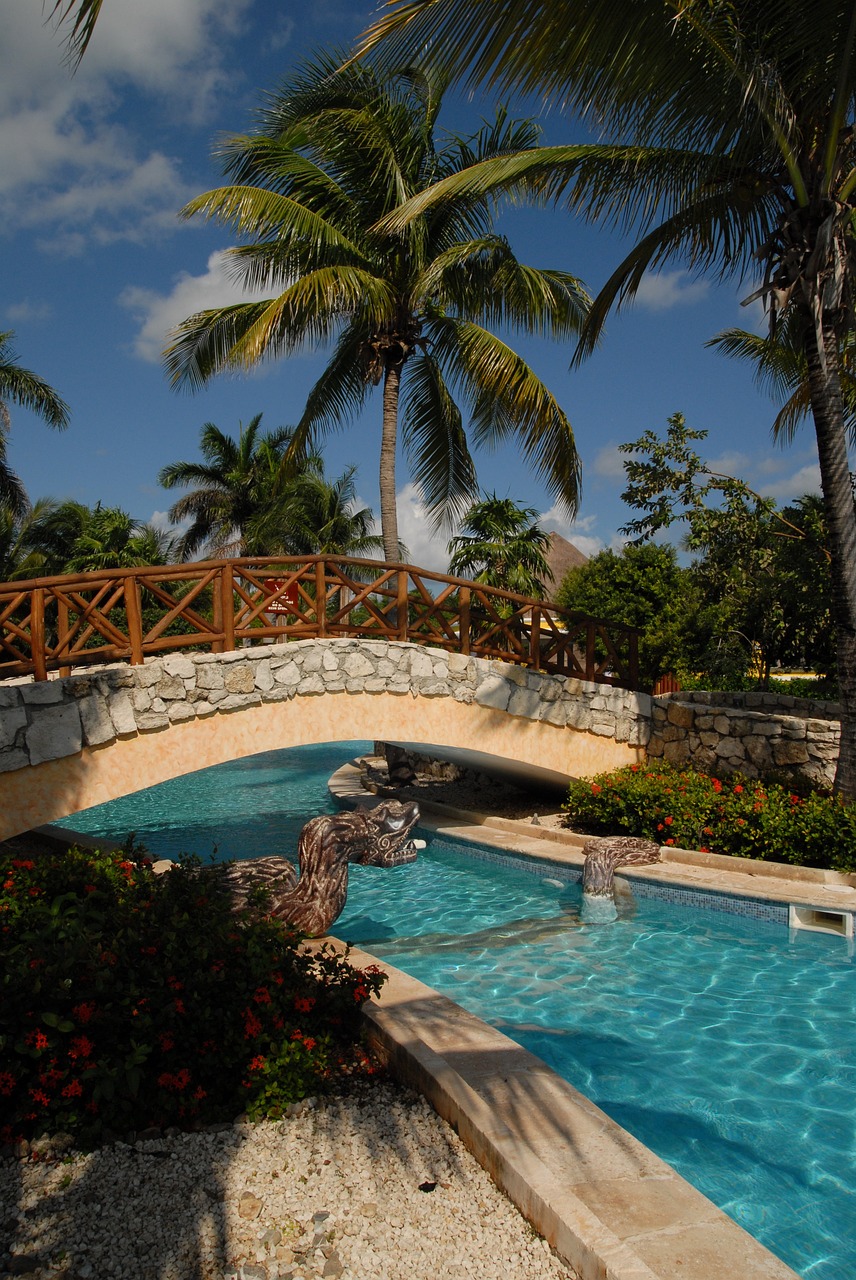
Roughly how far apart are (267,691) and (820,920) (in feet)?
20.1

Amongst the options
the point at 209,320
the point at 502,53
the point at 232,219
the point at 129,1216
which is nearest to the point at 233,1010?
the point at 129,1216

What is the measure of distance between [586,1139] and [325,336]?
38.7ft

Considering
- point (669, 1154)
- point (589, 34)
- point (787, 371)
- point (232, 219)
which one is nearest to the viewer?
point (669, 1154)

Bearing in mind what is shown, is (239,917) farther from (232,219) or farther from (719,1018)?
(232,219)

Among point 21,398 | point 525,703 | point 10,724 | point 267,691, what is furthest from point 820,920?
point 21,398

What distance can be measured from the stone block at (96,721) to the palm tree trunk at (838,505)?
7537 mm

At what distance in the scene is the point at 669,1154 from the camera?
182 inches

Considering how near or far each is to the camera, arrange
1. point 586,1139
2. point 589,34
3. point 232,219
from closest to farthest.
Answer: point 586,1139 < point 589,34 < point 232,219

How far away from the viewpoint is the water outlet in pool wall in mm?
7770

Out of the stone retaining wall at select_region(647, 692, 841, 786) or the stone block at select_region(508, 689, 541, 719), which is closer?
the stone retaining wall at select_region(647, 692, 841, 786)

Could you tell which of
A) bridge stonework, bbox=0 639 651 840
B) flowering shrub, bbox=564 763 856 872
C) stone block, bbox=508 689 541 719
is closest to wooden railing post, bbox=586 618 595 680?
bridge stonework, bbox=0 639 651 840

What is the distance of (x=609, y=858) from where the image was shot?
370 inches

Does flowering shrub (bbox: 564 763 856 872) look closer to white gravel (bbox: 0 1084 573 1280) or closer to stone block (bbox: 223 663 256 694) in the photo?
stone block (bbox: 223 663 256 694)

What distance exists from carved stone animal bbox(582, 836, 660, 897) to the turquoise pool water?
29 centimetres
